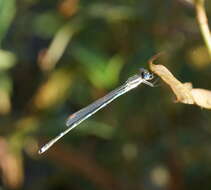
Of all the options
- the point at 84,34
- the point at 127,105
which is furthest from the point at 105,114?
the point at 84,34

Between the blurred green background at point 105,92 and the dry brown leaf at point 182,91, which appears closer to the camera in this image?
the dry brown leaf at point 182,91

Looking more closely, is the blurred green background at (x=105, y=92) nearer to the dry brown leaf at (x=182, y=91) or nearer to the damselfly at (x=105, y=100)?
the damselfly at (x=105, y=100)

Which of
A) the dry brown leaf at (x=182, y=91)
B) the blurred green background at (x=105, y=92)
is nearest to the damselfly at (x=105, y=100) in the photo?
the dry brown leaf at (x=182, y=91)

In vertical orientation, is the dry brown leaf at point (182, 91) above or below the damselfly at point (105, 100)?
above

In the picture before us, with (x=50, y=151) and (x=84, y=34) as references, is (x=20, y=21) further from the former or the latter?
(x=50, y=151)

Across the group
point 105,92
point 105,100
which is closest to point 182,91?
point 105,100

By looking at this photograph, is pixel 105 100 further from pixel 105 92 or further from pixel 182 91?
pixel 105 92
